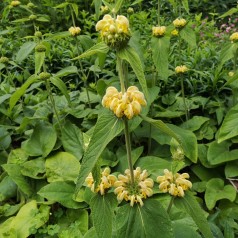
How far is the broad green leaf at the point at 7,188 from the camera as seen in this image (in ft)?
6.44

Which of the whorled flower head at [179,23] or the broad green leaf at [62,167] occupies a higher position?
the whorled flower head at [179,23]

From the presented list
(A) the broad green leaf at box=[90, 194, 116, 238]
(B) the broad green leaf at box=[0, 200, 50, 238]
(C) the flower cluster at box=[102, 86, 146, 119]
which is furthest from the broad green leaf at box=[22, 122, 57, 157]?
(C) the flower cluster at box=[102, 86, 146, 119]

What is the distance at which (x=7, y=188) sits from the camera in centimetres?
198

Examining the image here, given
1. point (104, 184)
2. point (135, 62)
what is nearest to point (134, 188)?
point (104, 184)

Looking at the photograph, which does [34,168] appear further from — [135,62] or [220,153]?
[135,62]

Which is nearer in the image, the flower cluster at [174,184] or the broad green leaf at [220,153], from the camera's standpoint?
the flower cluster at [174,184]

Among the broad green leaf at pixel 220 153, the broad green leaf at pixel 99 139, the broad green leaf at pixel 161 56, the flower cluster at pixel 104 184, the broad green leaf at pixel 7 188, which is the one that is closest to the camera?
the broad green leaf at pixel 99 139

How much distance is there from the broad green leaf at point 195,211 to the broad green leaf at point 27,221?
0.81 metres

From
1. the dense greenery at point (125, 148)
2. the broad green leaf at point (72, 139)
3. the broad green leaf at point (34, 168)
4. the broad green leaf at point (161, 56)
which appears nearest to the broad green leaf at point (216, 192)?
the dense greenery at point (125, 148)

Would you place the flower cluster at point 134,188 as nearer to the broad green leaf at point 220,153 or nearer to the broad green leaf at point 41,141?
the broad green leaf at point 220,153

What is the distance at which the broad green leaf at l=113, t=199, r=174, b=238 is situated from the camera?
0.99m

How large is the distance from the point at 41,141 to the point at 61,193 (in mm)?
438

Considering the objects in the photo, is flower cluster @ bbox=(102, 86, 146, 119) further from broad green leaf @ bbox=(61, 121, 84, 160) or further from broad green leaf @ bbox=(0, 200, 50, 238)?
broad green leaf @ bbox=(61, 121, 84, 160)

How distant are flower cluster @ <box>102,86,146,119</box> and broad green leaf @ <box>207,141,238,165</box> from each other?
1.06 meters
